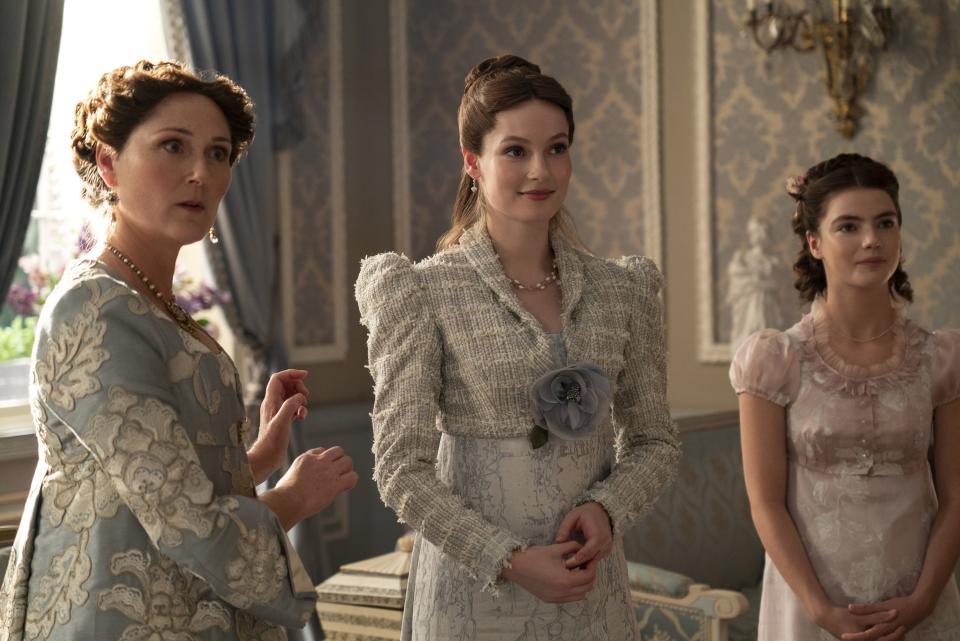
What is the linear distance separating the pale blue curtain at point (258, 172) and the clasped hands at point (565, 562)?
296cm

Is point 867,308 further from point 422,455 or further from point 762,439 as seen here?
point 422,455

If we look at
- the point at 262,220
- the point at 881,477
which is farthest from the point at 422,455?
the point at 262,220

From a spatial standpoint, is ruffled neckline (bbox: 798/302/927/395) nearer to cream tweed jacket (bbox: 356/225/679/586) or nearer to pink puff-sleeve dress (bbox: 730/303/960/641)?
pink puff-sleeve dress (bbox: 730/303/960/641)

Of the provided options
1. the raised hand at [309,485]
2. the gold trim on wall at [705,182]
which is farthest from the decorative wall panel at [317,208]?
the raised hand at [309,485]

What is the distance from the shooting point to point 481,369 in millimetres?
1721

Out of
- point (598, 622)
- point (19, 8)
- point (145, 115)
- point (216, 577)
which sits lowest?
point (598, 622)

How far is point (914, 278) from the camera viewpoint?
434cm

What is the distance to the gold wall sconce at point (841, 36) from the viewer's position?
4.30 meters

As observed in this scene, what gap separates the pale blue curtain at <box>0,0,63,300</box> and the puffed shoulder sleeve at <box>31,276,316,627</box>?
7.64ft

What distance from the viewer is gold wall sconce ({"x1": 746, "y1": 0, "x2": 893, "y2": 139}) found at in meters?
4.30

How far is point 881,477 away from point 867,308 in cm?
33

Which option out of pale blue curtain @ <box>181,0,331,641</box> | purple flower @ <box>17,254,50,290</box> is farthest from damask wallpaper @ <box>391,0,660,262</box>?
purple flower @ <box>17,254,50,290</box>

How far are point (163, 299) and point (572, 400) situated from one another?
606 millimetres

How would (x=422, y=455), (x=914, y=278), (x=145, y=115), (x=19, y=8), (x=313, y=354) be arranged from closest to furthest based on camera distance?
(x=145, y=115) → (x=422, y=455) → (x=19, y=8) → (x=914, y=278) → (x=313, y=354)
